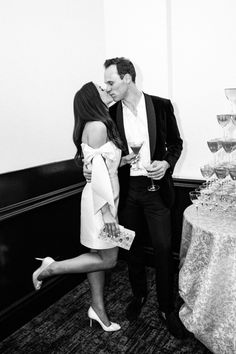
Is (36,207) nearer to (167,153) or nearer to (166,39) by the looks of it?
(167,153)

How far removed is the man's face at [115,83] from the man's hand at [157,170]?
1.89 ft

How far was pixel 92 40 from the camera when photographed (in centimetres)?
333

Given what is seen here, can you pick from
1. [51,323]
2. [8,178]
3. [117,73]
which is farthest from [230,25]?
[51,323]

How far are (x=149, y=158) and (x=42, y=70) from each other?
4.01 feet

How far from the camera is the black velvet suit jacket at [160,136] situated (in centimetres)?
241

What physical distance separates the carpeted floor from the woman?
1.65 feet

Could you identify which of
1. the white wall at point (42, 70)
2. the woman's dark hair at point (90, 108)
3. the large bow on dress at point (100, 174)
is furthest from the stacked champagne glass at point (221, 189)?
the white wall at point (42, 70)

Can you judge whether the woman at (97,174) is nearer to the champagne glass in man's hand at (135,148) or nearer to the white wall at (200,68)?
the champagne glass in man's hand at (135,148)

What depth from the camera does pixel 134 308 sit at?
2689 mm

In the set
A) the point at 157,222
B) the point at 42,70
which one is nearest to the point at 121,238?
the point at 157,222

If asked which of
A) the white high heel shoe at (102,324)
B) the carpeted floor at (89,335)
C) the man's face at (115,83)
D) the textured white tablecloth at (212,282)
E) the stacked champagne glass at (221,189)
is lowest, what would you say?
the carpeted floor at (89,335)

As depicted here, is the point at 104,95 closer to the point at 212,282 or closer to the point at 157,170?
the point at 157,170

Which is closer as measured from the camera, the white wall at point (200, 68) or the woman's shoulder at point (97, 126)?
the woman's shoulder at point (97, 126)

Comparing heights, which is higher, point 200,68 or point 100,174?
point 200,68
